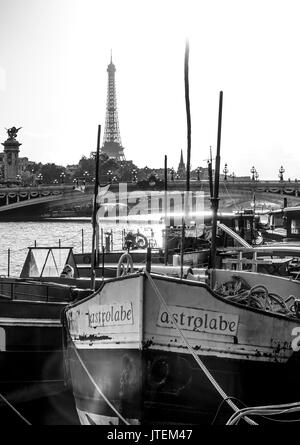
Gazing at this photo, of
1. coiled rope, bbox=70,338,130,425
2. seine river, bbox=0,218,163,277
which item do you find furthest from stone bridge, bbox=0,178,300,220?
coiled rope, bbox=70,338,130,425

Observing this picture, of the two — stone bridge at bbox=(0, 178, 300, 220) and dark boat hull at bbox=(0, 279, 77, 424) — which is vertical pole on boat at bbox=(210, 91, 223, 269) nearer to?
dark boat hull at bbox=(0, 279, 77, 424)

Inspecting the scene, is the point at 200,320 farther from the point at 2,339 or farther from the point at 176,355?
the point at 2,339

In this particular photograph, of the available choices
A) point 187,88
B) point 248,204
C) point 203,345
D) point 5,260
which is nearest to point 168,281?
point 203,345

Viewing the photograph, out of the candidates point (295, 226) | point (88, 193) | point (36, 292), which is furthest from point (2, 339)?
point (88, 193)

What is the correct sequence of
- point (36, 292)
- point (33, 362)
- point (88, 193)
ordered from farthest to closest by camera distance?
point (88, 193) < point (36, 292) < point (33, 362)

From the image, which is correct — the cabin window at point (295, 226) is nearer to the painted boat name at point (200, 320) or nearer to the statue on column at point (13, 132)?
the painted boat name at point (200, 320)

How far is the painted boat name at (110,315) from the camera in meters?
11.7

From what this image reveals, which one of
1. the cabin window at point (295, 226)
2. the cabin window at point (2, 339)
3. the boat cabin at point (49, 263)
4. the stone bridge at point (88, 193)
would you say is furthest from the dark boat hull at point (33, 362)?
the stone bridge at point (88, 193)

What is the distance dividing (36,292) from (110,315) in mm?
4175

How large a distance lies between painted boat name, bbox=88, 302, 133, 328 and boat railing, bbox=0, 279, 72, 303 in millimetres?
2909

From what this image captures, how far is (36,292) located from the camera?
16.0 meters

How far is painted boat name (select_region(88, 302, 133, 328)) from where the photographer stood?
11.7 m

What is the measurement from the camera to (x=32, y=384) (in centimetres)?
1516

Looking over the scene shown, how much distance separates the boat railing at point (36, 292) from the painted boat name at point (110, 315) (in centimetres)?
291
